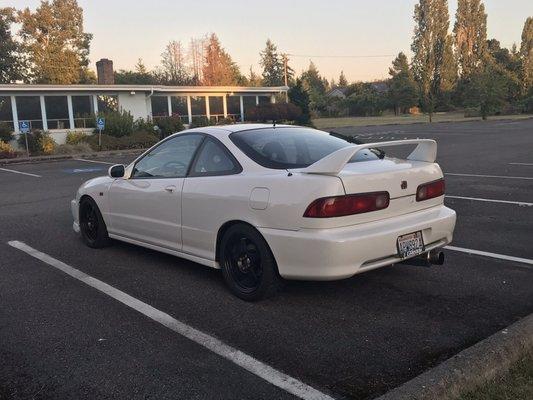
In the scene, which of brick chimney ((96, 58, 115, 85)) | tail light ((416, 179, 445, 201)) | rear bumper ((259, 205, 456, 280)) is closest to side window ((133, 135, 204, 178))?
rear bumper ((259, 205, 456, 280))

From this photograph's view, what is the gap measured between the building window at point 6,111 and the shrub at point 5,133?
2.46 feet

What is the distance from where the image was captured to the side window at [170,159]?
510cm

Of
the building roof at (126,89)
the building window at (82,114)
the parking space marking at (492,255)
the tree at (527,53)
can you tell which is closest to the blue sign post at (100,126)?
the building window at (82,114)

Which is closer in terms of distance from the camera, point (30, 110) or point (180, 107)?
point (30, 110)

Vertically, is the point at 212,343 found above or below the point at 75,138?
below

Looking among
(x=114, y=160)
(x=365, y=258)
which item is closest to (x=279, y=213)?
(x=365, y=258)

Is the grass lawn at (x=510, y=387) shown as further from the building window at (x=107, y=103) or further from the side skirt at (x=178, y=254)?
the building window at (x=107, y=103)

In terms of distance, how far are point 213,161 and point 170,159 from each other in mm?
721

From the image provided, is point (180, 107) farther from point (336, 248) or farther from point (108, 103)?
point (336, 248)

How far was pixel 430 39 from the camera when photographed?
200ft

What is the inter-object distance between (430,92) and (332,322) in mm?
60556

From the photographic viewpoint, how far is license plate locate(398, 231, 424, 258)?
13.6ft

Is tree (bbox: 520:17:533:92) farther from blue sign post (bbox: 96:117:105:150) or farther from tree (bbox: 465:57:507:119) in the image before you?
blue sign post (bbox: 96:117:105:150)

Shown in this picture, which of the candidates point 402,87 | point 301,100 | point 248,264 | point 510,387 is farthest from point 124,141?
point 402,87
